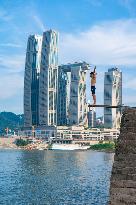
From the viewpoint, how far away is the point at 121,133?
1845cm

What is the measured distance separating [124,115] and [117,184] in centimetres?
344

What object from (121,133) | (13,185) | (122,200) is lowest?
(13,185)

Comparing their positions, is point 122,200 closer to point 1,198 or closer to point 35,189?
point 1,198

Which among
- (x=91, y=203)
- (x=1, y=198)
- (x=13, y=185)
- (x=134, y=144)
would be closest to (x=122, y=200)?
(x=134, y=144)

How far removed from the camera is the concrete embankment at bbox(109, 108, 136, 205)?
1658 centimetres

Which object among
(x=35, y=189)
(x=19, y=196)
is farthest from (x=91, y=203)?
(x=35, y=189)

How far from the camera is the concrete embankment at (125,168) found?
653 inches

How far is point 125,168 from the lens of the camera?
677 inches

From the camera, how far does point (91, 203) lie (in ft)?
165

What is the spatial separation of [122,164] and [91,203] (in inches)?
1344

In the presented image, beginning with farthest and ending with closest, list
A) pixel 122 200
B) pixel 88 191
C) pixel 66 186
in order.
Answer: pixel 66 186
pixel 88 191
pixel 122 200

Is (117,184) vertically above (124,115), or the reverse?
(124,115)

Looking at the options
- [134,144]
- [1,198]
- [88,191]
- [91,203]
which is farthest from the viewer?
[88,191]

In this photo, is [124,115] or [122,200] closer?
[122,200]
